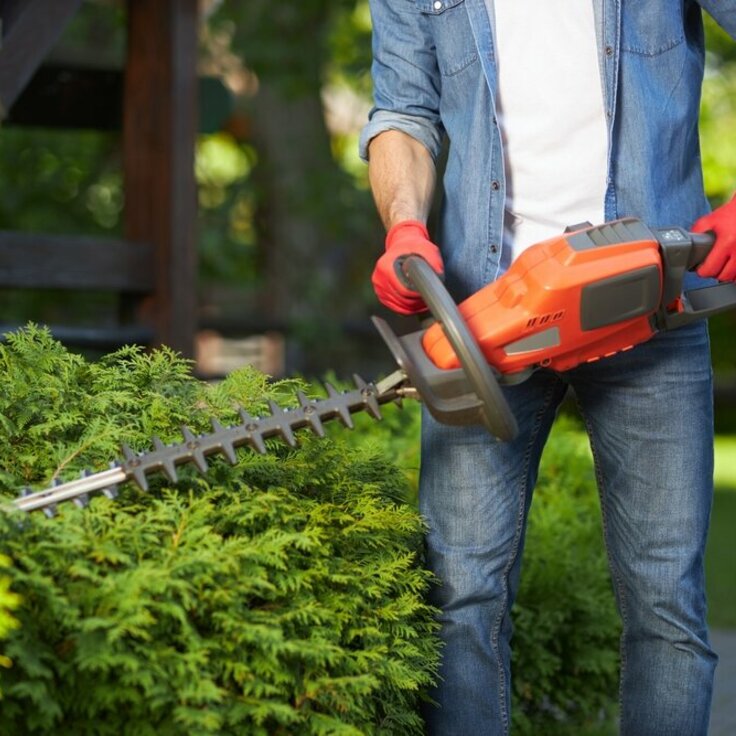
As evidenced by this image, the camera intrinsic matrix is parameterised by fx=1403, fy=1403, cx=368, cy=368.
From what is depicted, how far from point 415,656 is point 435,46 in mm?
1200

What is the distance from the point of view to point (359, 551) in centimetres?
241

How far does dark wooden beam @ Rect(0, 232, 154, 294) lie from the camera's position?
604 centimetres

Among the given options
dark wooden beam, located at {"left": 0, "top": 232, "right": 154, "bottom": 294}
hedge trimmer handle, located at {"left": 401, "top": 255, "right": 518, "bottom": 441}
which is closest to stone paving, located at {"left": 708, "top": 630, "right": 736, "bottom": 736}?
hedge trimmer handle, located at {"left": 401, "top": 255, "right": 518, "bottom": 441}

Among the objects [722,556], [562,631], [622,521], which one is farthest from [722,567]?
[622,521]

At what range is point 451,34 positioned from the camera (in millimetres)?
2732

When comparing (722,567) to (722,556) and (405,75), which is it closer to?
(722,556)

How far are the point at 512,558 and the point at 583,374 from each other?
38cm

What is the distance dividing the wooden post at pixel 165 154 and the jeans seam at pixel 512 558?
13.0 feet

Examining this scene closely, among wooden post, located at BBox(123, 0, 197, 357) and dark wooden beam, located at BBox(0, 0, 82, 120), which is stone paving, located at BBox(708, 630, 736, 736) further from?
dark wooden beam, located at BBox(0, 0, 82, 120)

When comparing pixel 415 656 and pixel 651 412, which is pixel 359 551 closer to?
pixel 415 656

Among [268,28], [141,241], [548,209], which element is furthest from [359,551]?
[268,28]

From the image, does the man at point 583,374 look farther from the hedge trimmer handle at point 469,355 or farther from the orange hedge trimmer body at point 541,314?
the hedge trimmer handle at point 469,355

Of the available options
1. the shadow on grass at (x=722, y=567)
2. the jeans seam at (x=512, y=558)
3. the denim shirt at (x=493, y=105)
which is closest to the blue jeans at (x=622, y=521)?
the jeans seam at (x=512, y=558)

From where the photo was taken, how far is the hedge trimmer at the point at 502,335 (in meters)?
2.22
